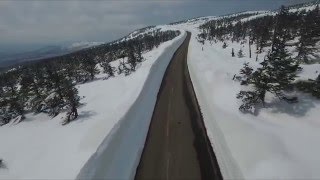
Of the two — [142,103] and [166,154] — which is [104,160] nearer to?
[166,154]

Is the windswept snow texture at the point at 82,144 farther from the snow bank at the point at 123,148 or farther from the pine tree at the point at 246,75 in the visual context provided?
the pine tree at the point at 246,75

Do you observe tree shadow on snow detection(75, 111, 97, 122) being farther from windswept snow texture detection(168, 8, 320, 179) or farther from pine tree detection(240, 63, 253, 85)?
pine tree detection(240, 63, 253, 85)

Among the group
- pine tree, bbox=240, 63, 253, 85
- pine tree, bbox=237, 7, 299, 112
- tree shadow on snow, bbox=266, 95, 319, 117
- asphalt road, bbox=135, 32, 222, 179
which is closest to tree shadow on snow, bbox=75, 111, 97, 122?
asphalt road, bbox=135, 32, 222, 179

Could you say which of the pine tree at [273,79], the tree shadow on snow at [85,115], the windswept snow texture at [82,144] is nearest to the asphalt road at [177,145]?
the windswept snow texture at [82,144]

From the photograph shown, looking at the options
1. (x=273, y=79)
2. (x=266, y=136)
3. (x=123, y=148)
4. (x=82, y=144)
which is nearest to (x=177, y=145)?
(x=123, y=148)

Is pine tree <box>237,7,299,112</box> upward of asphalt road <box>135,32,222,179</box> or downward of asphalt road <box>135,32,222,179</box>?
upward

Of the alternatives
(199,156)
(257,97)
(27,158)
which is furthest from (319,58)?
(27,158)
